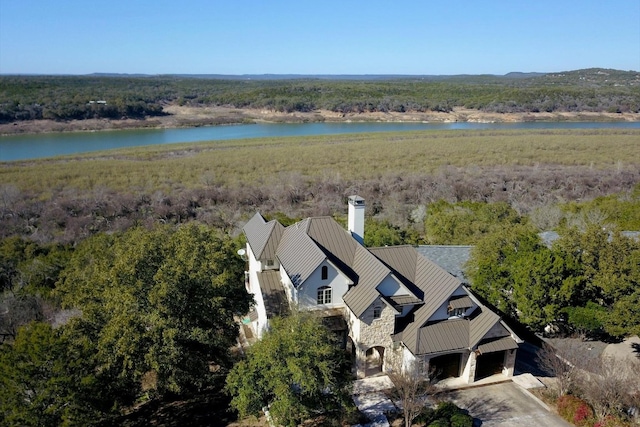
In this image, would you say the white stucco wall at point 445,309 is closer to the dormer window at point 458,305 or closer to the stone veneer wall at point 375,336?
the dormer window at point 458,305

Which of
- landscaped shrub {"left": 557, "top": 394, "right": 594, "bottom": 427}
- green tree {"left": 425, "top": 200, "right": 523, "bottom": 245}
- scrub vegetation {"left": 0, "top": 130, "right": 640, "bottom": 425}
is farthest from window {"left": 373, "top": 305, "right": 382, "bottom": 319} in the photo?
green tree {"left": 425, "top": 200, "right": 523, "bottom": 245}

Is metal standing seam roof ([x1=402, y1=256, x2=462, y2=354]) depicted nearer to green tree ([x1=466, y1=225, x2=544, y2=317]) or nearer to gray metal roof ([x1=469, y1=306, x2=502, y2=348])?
gray metal roof ([x1=469, y1=306, x2=502, y2=348])

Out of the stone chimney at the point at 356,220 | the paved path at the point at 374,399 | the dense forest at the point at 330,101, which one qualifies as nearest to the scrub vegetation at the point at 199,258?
the paved path at the point at 374,399

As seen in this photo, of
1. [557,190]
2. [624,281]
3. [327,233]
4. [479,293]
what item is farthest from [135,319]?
[557,190]

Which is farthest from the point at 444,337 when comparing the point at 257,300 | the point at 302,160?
the point at 302,160

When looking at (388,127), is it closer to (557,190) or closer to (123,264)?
(557,190)
